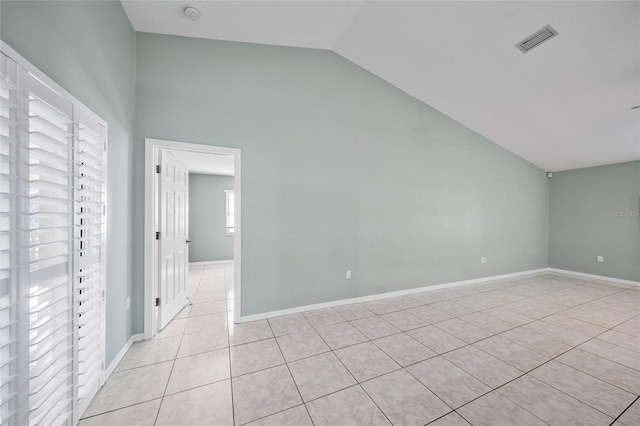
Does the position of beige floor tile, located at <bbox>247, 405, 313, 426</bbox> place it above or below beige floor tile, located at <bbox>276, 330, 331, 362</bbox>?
above

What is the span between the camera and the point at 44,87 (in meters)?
1.15

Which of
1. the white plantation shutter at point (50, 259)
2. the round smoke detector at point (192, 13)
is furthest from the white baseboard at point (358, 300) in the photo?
the round smoke detector at point (192, 13)

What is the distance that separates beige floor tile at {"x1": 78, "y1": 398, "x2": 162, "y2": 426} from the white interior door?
111cm

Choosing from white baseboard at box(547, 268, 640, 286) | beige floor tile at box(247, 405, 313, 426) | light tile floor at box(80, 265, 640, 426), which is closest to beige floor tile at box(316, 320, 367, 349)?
light tile floor at box(80, 265, 640, 426)

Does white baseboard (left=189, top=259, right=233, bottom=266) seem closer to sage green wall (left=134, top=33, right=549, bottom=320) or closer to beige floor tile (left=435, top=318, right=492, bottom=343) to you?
sage green wall (left=134, top=33, right=549, bottom=320)

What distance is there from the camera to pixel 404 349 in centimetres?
224

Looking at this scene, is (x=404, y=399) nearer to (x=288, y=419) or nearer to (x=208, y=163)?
(x=288, y=419)

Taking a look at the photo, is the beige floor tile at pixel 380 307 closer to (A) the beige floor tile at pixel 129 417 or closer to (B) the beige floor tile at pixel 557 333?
(B) the beige floor tile at pixel 557 333

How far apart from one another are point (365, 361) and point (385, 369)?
0.18 meters

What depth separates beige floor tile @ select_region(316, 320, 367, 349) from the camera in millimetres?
2352

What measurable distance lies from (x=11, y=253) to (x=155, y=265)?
5.25ft

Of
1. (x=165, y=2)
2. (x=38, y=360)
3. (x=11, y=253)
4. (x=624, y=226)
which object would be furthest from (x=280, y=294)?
(x=624, y=226)

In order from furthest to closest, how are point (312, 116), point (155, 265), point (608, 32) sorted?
point (312, 116)
point (155, 265)
point (608, 32)

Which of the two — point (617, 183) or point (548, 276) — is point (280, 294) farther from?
point (617, 183)
